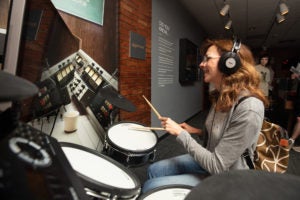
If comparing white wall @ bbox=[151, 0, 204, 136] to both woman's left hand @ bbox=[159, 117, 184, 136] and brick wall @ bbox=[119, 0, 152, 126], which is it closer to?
brick wall @ bbox=[119, 0, 152, 126]

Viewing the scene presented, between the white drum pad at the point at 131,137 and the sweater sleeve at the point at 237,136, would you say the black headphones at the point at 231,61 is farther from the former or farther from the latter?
the white drum pad at the point at 131,137

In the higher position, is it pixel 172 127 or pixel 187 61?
pixel 187 61

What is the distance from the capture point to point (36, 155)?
35 cm

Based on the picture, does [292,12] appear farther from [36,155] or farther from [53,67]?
[36,155]

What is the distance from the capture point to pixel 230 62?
39.6 inches

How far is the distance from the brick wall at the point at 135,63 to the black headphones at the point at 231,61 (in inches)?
49.2

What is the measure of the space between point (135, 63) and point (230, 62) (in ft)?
4.91

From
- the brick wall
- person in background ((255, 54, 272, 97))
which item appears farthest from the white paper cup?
person in background ((255, 54, 272, 97))

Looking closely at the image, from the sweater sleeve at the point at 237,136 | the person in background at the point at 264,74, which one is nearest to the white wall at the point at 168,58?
the person in background at the point at 264,74

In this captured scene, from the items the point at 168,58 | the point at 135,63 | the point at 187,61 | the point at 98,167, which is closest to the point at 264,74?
the point at 187,61

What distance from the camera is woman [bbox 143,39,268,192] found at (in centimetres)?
88

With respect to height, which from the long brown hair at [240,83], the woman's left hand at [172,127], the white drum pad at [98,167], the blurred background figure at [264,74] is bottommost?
the white drum pad at [98,167]

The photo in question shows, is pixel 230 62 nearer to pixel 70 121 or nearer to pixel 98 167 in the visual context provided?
pixel 98 167

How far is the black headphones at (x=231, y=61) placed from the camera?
3.28ft
